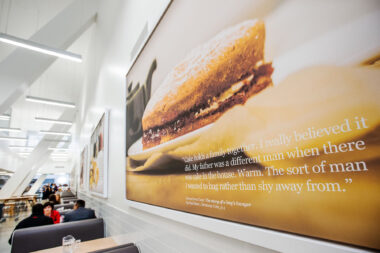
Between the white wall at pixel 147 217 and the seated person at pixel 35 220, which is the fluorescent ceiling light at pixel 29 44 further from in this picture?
Result: the seated person at pixel 35 220

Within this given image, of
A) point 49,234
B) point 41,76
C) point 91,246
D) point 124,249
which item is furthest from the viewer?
point 41,76

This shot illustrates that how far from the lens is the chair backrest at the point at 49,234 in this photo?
7.88ft

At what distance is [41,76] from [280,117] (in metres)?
10.6

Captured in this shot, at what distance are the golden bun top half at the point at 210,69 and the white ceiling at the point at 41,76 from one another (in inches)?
245

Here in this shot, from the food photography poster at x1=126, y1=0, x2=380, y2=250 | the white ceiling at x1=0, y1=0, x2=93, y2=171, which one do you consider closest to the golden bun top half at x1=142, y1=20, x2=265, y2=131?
the food photography poster at x1=126, y1=0, x2=380, y2=250

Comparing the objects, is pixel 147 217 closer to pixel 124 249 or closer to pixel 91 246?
pixel 124 249

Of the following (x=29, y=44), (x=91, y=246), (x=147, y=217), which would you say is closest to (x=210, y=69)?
(x=147, y=217)

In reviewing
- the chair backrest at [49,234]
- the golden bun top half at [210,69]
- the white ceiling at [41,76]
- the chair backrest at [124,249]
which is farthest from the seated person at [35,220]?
the white ceiling at [41,76]

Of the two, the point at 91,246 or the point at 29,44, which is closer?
the point at 91,246

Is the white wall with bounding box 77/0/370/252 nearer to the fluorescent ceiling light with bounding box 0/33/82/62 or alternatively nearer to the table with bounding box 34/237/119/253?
the table with bounding box 34/237/119/253

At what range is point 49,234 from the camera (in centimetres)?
256

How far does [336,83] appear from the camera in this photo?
516mm

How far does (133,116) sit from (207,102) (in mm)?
1159

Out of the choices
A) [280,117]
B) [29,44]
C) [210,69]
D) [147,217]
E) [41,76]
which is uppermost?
[41,76]
